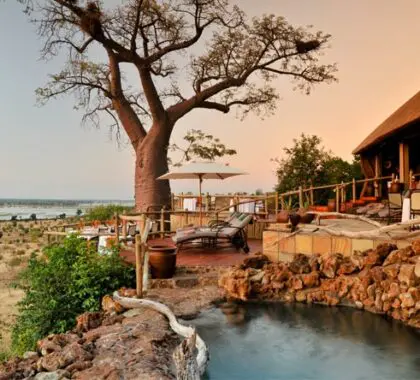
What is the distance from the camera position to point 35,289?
24.7 ft

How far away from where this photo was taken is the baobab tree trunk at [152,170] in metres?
16.6

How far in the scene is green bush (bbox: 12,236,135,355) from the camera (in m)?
7.07

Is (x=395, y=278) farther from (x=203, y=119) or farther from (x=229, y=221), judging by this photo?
(x=203, y=119)

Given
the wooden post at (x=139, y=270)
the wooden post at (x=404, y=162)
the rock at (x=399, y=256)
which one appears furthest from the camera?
the wooden post at (x=404, y=162)

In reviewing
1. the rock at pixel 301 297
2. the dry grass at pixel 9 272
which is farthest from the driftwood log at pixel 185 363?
the dry grass at pixel 9 272

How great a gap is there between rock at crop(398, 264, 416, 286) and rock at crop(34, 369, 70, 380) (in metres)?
4.34

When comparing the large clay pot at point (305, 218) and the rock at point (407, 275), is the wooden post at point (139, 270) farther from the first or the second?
the rock at point (407, 275)

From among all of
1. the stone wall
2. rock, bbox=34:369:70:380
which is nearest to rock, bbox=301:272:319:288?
the stone wall

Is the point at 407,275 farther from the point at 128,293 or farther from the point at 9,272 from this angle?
the point at 9,272

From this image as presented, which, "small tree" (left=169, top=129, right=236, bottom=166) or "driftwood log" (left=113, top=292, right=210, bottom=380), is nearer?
"driftwood log" (left=113, top=292, right=210, bottom=380)

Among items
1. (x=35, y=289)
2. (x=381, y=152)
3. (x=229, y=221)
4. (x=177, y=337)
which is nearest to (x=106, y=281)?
(x=35, y=289)

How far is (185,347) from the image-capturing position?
388 cm

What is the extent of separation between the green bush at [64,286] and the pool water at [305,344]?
6.06 feet

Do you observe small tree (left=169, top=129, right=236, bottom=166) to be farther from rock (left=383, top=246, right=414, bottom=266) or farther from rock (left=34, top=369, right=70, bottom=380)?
rock (left=34, top=369, right=70, bottom=380)
